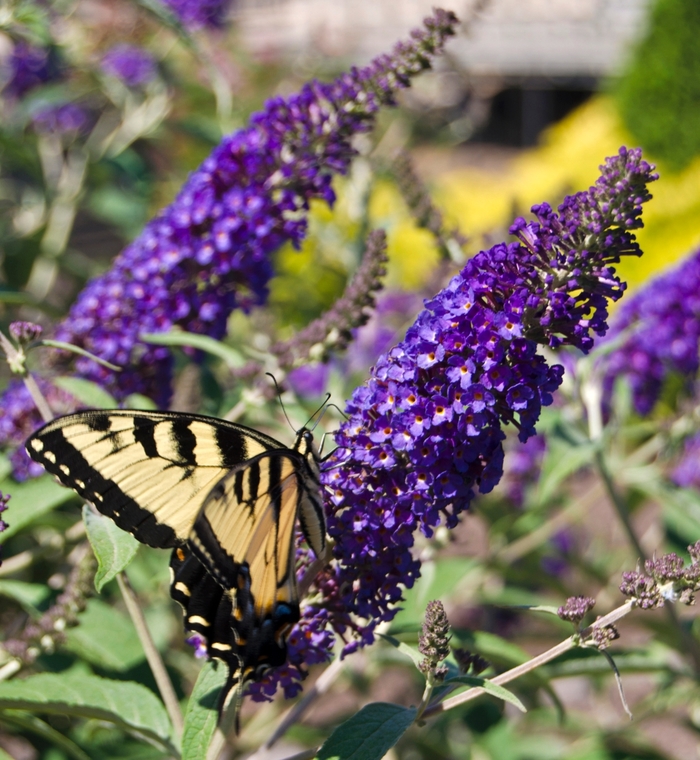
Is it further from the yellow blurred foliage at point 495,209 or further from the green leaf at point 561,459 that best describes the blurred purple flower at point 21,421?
the green leaf at point 561,459

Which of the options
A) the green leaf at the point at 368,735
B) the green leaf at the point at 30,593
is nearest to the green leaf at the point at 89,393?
the green leaf at the point at 30,593

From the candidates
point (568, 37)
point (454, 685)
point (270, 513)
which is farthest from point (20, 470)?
point (568, 37)

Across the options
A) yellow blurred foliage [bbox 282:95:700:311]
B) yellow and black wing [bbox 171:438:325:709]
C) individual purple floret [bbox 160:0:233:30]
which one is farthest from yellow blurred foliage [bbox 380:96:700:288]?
yellow and black wing [bbox 171:438:325:709]

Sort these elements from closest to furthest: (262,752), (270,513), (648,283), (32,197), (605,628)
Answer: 1. (605,628)
2. (270,513)
3. (262,752)
4. (648,283)
5. (32,197)

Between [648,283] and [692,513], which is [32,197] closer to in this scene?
[648,283]

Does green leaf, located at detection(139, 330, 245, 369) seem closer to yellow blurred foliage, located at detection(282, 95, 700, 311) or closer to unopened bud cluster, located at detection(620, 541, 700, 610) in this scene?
yellow blurred foliage, located at detection(282, 95, 700, 311)
